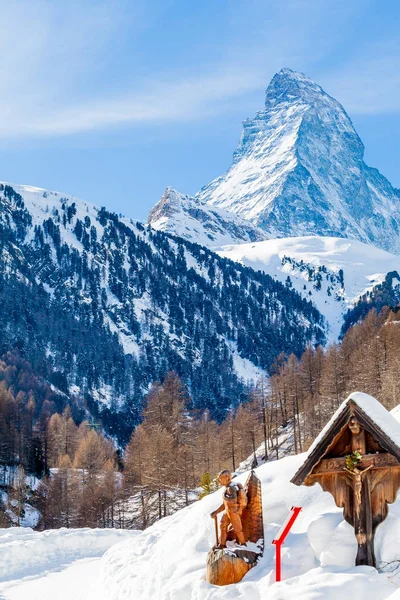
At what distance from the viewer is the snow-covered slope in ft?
39.2

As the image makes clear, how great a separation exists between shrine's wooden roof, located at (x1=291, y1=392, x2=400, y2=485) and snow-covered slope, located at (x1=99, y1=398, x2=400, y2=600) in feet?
4.82

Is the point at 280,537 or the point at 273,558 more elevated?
the point at 280,537

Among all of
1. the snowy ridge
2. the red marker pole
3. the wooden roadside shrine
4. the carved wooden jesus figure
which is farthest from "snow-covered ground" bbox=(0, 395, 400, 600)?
the carved wooden jesus figure

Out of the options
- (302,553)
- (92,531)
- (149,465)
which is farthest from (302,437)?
(302,553)

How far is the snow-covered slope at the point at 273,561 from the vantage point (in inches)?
470

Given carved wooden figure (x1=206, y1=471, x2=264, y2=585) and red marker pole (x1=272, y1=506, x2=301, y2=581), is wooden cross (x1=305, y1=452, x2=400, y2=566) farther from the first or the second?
carved wooden figure (x1=206, y1=471, x2=264, y2=585)

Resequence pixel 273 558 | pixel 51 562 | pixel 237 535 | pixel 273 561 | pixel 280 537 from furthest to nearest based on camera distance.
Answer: pixel 51 562 < pixel 237 535 < pixel 273 558 < pixel 273 561 < pixel 280 537

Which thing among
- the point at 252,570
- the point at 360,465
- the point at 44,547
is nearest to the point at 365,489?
the point at 360,465

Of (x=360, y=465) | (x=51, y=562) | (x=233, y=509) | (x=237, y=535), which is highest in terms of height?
(x=360, y=465)

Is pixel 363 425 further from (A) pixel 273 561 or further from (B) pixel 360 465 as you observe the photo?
(A) pixel 273 561

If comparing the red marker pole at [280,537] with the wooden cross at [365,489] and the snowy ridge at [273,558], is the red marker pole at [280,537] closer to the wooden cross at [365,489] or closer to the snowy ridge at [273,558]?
the snowy ridge at [273,558]

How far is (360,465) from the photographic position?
12633 millimetres

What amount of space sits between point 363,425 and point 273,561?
3915 millimetres

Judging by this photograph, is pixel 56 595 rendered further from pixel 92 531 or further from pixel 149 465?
pixel 149 465
